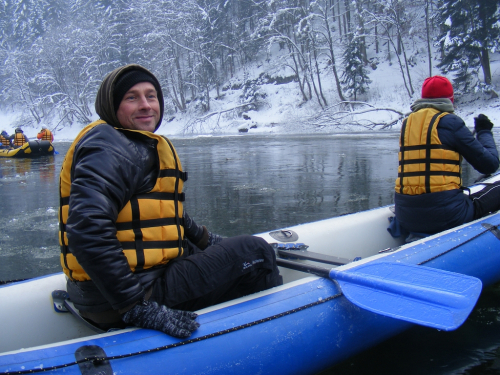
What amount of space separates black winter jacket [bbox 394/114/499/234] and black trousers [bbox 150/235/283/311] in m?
1.52

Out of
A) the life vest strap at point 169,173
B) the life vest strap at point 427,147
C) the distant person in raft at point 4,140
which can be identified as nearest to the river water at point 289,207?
the life vest strap at point 427,147

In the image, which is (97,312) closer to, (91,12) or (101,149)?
(101,149)

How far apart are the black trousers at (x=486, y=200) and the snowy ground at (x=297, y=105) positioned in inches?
657

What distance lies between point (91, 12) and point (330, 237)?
4621cm

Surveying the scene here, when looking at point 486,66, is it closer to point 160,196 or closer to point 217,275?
point 217,275

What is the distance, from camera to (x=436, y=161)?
3072 millimetres

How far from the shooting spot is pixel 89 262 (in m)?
1.54

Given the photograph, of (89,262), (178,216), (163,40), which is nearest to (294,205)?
(178,216)

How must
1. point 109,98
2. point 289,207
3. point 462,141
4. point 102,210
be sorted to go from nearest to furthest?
point 102,210 < point 109,98 < point 462,141 < point 289,207

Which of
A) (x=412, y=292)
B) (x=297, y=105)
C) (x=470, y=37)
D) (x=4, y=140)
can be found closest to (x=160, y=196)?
(x=412, y=292)

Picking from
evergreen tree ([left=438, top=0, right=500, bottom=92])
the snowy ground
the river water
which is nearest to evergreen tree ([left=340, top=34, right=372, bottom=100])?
the snowy ground

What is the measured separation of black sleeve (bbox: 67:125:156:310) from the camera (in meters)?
1.53

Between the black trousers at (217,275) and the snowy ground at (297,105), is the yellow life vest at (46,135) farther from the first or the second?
the black trousers at (217,275)

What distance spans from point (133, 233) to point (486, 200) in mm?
2858
